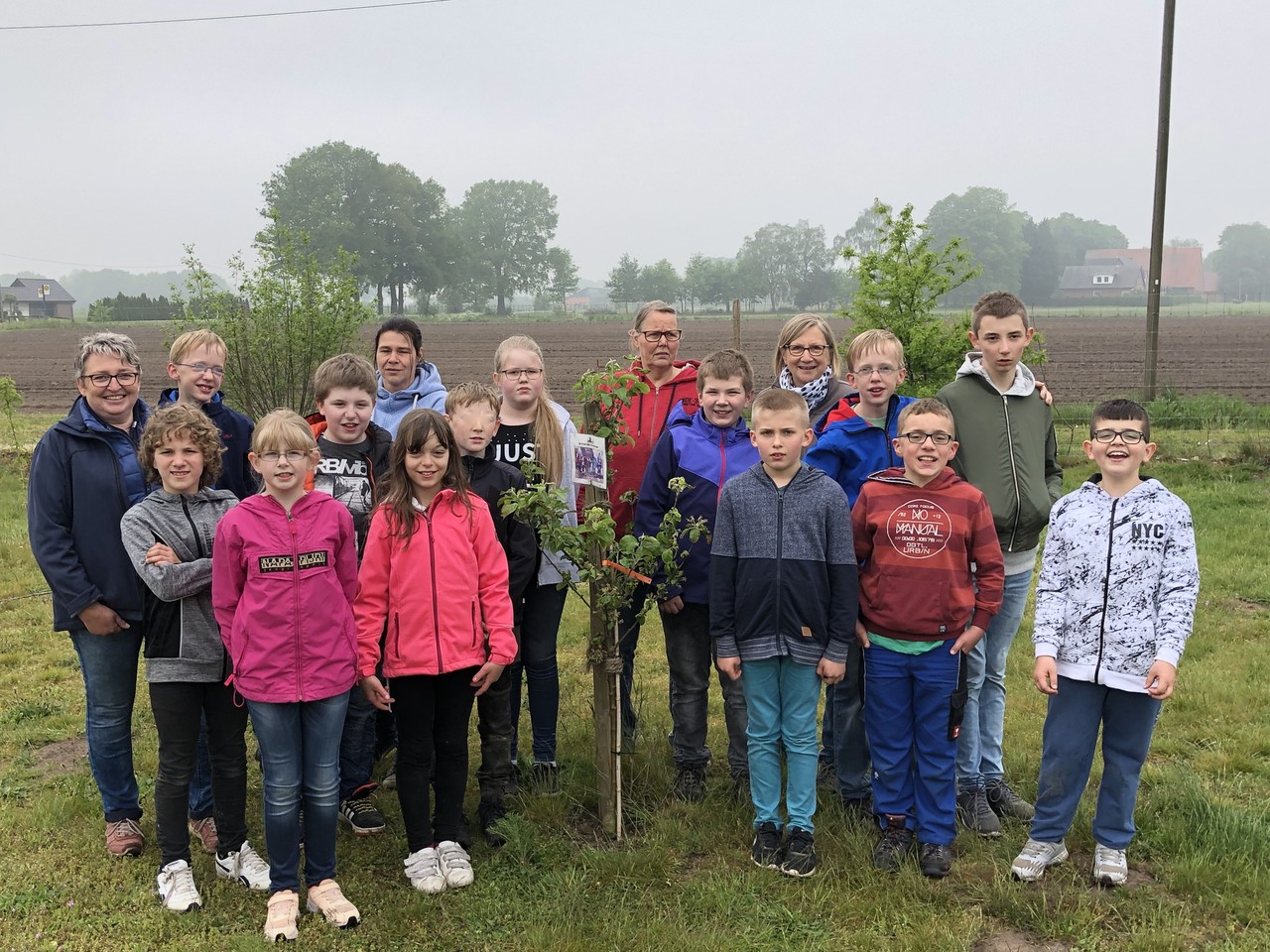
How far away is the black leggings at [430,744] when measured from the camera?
367 centimetres

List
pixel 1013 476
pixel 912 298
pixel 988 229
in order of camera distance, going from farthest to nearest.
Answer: pixel 988 229, pixel 912 298, pixel 1013 476

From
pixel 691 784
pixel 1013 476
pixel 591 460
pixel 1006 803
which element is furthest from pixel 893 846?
pixel 591 460

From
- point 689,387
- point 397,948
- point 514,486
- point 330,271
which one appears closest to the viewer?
point 397,948

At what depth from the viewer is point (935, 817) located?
3.74 metres

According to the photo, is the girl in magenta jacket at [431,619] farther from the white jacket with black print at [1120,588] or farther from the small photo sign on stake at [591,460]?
the white jacket with black print at [1120,588]

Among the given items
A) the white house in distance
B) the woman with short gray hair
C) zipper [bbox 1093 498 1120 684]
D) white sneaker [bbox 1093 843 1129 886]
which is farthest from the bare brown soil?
the white house in distance

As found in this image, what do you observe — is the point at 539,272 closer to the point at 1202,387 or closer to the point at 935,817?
the point at 1202,387

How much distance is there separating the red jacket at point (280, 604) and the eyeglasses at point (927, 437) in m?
2.21

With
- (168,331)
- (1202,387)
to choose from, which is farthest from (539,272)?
(168,331)

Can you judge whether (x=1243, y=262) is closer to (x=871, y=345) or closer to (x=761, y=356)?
(x=761, y=356)

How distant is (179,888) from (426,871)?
91cm

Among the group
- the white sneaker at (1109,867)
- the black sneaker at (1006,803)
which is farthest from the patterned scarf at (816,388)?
the white sneaker at (1109,867)

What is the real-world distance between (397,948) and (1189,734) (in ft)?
13.4

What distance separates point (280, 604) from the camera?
3348 mm
